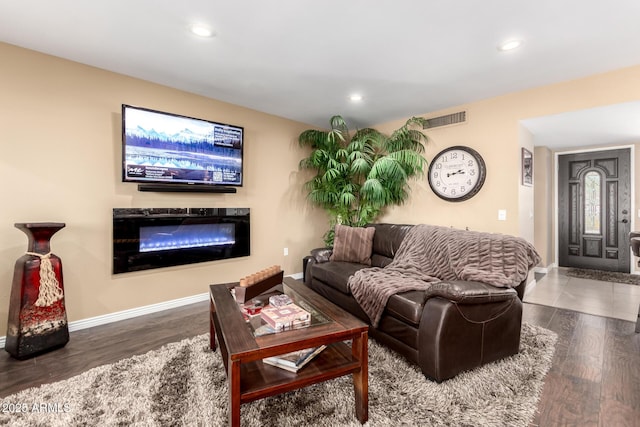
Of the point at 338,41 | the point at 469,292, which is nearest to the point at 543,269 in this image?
the point at 469,292

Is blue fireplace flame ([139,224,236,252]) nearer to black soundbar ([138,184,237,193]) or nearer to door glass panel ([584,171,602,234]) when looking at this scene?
black soundbar ([138,184,237,193])

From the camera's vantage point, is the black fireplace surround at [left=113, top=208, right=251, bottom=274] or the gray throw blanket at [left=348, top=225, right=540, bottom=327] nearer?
the gray throw blanket at [left=348, top=225, right=540, bottom=327]

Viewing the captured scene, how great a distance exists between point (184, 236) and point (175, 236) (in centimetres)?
9

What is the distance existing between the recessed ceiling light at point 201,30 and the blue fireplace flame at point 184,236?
190cm

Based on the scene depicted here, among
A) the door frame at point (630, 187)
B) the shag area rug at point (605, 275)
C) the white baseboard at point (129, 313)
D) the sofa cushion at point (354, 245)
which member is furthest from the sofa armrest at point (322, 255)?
the door frame at point (630, 187)

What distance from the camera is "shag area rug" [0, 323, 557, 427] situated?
1.47 meters

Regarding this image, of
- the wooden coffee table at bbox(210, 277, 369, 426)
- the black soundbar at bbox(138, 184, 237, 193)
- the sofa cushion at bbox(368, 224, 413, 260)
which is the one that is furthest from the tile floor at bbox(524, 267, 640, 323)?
the black soundbar at bbox(138, 184, 237, 193)

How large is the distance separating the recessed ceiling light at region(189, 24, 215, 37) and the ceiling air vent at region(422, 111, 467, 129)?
9.29ft

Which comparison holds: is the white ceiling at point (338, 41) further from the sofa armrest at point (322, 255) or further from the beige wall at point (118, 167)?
the sofa armrest at point (322, 255)

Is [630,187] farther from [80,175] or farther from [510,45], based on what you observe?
[80,175]

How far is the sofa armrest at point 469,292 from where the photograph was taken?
176 cm

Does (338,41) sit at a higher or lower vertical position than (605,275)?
higher

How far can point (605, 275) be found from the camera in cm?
452

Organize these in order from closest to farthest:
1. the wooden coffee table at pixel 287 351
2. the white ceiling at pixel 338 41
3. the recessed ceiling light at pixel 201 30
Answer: the wooden coffee table at pixel 287 351
the white ceiling at pixel 338 41
the recessed ceiling light at pixel 201 30
